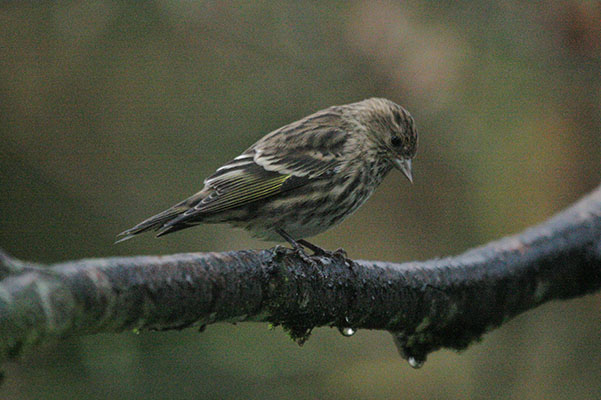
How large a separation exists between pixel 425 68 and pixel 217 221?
2301 mm

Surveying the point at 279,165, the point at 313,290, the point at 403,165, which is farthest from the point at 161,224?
the point at 403,165

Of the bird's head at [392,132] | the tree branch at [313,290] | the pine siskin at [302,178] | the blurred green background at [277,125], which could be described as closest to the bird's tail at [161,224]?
the pine siskin at [302,178]

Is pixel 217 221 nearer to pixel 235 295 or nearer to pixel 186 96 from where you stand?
pixel 235 295

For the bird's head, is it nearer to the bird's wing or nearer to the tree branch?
the bird's wing

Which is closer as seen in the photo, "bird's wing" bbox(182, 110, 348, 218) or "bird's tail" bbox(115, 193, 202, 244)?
"bird's tail" bbox(115, 193, 202, 244)

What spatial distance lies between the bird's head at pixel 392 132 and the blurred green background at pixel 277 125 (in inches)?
37.9

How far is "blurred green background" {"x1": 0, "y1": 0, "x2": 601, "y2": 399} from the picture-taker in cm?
560

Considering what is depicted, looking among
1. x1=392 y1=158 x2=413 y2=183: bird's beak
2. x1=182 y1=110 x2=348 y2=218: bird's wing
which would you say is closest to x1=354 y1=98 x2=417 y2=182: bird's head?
x1=392 y1=158 x2=413 y2=183: bird's beak

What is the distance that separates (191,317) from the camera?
6.81 feet

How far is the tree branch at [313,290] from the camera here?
5.29 feet

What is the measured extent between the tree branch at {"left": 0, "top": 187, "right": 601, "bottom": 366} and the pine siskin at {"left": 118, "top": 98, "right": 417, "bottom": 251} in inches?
38.5

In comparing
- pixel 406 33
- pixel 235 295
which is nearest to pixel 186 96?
pixel 406 33

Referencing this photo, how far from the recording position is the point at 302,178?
4.20 meters

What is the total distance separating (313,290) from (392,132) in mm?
2210
